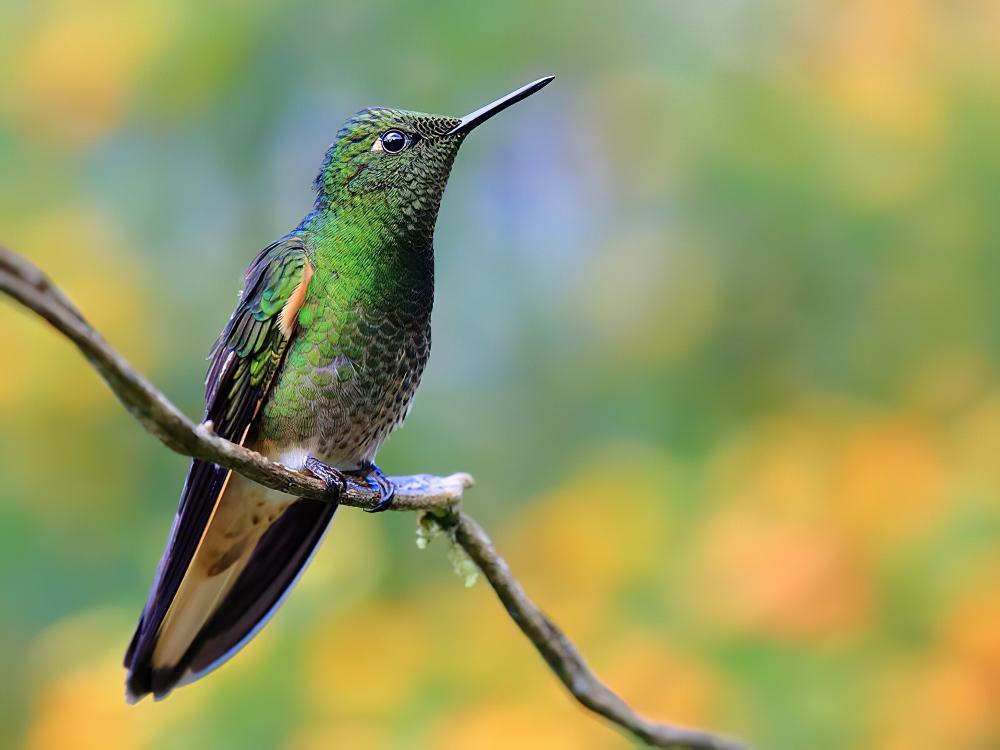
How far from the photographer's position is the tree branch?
88 cm

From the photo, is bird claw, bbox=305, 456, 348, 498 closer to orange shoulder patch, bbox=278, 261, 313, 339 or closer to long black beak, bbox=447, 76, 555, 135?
orange shoulder patch, bbox=278, 261, 313, 339

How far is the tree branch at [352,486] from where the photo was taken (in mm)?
881

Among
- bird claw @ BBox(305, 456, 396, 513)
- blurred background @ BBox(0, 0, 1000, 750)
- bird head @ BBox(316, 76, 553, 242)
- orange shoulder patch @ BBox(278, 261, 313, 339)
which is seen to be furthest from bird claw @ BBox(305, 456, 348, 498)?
blurred background @ BBox(0, 0, 1000, 750)

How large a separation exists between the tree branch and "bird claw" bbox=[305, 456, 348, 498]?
3 centimetres

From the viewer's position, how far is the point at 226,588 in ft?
7.09

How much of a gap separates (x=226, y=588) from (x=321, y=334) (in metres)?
0.55

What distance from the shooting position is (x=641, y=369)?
4168 mm

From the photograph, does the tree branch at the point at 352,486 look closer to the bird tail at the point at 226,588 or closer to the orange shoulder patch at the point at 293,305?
the bird tail at the point at 226,588

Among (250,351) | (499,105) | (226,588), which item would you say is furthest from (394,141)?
(226,588)

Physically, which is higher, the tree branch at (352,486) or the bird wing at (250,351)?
the bird wing at (250,351)

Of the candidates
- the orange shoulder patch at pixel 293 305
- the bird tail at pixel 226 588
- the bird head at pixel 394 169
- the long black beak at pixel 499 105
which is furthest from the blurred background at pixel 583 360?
the long black beak at pixel 499 105

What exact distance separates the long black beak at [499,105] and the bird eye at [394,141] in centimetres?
9

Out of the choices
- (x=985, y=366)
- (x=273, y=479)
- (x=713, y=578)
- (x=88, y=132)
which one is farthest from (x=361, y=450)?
(x=985, y=366)

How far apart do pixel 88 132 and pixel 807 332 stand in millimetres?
2762
